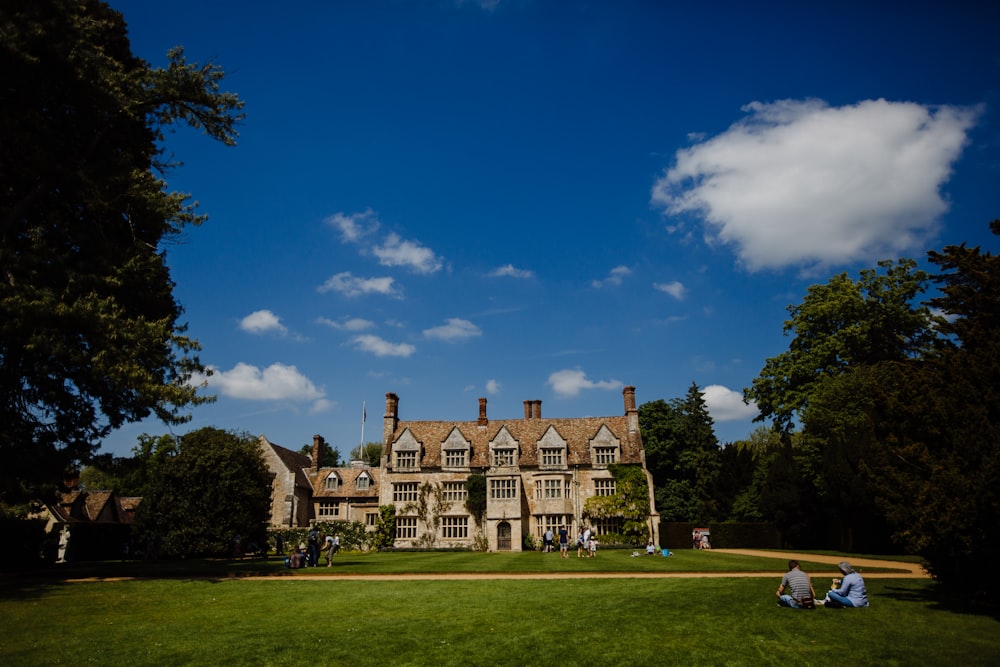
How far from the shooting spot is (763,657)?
9.23m

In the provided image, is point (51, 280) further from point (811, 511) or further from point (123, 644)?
point (811, 511)

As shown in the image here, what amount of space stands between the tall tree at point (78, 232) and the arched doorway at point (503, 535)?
92.2 ft

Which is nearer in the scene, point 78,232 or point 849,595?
point 849,595

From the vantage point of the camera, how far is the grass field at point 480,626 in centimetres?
921

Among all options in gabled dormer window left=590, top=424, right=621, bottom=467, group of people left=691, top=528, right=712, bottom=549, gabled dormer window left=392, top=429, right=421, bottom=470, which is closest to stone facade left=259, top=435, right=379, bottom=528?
gabled dormer window left=392, top=429, right=421, bottom=470

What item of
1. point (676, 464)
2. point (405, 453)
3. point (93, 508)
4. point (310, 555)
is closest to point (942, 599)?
point (310, 555)

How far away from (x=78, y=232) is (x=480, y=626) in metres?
17.0

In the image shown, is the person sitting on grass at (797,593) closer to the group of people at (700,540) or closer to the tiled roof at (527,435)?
the group of people at (700,540)

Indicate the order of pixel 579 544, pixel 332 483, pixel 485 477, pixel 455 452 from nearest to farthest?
1. pixel 579 544
2. pixel 485 477
3. pixel 455 452
4. pixel 332 483

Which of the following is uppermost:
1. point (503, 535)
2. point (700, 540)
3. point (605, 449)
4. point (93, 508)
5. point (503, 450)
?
point (503, 450)

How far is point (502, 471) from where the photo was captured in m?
43.6

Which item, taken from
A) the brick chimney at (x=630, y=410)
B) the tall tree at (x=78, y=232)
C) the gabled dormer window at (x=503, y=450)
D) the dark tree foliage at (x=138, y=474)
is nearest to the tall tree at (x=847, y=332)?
the brick chimney at (x=630, y=410)

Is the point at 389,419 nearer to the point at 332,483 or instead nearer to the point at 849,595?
the point at 332,483

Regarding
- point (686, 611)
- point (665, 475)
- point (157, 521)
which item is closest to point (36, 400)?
point (157, 521)
